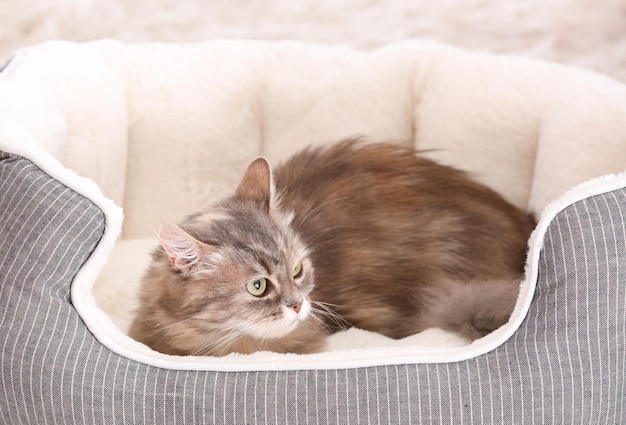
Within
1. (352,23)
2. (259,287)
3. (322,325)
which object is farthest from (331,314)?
(352,23)

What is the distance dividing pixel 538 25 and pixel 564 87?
2.92 feet

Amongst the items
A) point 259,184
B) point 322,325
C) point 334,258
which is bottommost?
point 322,325

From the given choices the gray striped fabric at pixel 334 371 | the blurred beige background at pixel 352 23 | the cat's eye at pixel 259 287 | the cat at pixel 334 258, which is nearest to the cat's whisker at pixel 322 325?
the cat at pixel 334 258

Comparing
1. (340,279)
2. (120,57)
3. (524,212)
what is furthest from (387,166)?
(120,57)

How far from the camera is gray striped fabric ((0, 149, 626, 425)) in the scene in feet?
4.12

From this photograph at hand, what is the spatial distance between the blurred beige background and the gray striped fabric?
4.86 feet

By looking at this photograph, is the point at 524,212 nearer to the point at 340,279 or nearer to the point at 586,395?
the point at 340,279

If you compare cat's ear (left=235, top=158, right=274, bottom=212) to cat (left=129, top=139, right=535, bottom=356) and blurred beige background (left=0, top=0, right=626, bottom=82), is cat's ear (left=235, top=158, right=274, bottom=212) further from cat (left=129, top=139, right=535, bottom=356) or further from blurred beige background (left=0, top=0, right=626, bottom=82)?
blurred beige background (left=0, top=0, right=626, bottom=82)

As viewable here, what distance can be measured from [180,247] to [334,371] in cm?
38

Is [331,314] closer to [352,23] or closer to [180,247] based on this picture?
[180,247]

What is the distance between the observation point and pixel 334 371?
128 centimetres

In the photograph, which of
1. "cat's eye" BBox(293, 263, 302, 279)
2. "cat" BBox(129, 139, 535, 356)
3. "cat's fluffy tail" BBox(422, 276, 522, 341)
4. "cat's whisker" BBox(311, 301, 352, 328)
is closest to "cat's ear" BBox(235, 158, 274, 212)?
"cat" BBox(129, 139, 535, 356)


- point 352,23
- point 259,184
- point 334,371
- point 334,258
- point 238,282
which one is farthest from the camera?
point 352,23

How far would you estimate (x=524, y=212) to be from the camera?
196 cm
